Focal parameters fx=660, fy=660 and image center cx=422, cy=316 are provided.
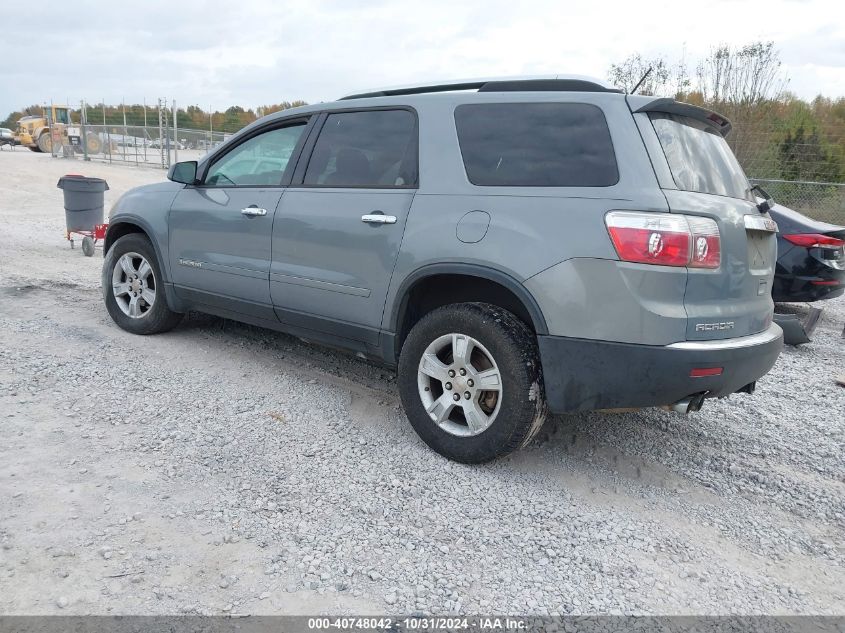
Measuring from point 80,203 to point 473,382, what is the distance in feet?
27.2

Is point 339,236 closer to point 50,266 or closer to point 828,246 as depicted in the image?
point 828,246

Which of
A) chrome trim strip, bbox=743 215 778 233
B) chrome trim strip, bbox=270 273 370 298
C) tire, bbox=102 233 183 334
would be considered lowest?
tire, bbox=102 233 183 334

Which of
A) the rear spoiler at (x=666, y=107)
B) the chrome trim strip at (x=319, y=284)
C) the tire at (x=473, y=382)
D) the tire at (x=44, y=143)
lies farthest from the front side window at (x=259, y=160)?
the tire at (x=44, y=143)

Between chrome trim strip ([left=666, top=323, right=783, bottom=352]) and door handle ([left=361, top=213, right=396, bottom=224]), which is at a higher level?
door handle ([left=361, top=213, right=396, bottom=224])

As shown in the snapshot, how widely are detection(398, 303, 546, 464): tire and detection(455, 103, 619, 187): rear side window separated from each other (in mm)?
692

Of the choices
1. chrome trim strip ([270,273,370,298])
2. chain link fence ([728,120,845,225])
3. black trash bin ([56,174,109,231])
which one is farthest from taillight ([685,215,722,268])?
chain link fence ([728,120,845,225])

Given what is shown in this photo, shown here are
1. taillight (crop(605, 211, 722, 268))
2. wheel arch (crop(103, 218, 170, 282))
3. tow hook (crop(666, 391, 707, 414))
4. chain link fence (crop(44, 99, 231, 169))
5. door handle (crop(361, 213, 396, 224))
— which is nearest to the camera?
taillight (crop(605, 211, 722, 268))

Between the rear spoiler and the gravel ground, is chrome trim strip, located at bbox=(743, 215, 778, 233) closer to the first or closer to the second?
the rear spoiler

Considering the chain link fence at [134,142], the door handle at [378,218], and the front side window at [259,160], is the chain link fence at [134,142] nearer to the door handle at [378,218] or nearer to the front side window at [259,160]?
the front side window at [259,160]

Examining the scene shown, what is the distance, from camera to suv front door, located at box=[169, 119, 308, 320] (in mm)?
4445

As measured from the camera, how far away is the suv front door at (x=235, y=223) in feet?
14.6

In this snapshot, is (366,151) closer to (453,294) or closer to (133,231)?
(453,294)

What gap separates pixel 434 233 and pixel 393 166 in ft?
2.00

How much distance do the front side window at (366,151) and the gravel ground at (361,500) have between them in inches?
56.7
